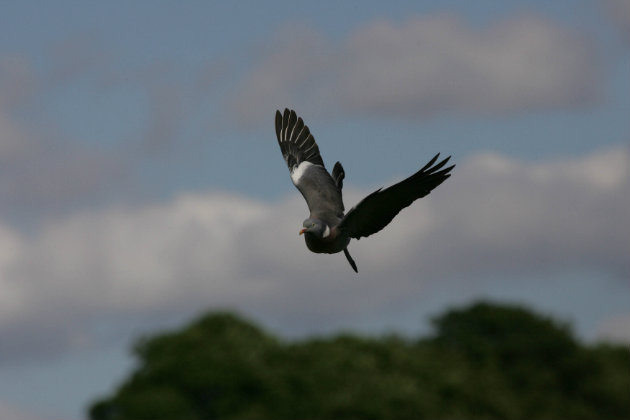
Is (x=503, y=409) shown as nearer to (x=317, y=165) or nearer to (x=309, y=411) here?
(x=309, y=411)

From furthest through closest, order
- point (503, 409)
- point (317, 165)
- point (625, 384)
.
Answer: point (625, 384) → point (503, 409) → point (317, 165)

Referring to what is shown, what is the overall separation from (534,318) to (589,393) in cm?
682

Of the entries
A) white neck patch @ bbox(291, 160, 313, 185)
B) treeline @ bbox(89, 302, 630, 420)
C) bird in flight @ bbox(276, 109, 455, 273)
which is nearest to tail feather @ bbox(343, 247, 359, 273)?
bird in flight @ bbox(276, 109, 455, 273)

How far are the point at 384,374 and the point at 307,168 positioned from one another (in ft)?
214

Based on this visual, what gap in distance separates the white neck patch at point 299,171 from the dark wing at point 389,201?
2.88 metres

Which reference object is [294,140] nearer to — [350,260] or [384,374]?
[350,260]

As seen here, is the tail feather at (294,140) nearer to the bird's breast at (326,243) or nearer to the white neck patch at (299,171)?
the white neck patch at (299,171)

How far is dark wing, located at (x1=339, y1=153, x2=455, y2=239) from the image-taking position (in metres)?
16.2

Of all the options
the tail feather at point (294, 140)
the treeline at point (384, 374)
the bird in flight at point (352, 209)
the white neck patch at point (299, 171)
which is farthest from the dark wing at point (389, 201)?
the treeline at point (384, 374)

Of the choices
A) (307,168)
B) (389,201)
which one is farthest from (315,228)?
(307,168)

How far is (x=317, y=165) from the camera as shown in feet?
66.9

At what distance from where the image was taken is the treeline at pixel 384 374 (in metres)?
80.0

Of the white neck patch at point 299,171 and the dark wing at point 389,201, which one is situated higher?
the white neck patch at point 299,171

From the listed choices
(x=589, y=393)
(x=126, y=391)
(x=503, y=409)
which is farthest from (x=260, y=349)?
(x=589, y=393)
